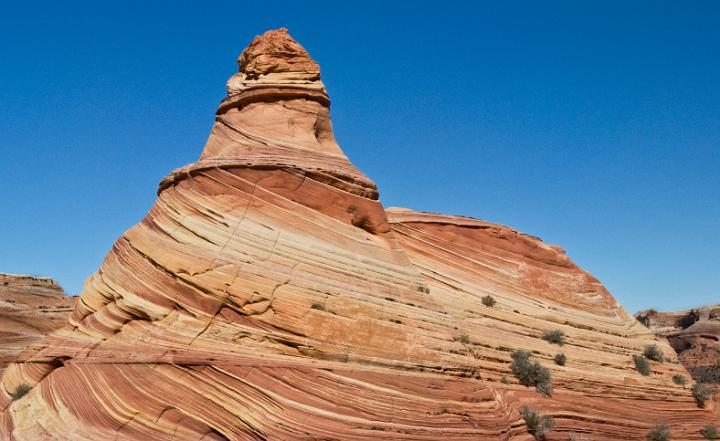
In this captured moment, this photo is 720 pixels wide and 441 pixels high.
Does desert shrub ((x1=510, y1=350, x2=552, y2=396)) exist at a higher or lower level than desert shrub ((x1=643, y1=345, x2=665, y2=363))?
lower

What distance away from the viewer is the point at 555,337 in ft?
93.4

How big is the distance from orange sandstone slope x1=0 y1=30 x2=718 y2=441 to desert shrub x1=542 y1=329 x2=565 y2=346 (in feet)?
6.44

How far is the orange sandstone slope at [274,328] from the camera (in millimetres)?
16016

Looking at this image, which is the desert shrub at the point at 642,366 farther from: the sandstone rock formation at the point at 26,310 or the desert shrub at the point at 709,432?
the sandstone rock formation at the point at 26,310

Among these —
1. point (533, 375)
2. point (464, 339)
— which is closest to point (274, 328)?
point (464, 339)

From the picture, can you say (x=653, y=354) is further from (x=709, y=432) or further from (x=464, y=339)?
(x=464, y=339)

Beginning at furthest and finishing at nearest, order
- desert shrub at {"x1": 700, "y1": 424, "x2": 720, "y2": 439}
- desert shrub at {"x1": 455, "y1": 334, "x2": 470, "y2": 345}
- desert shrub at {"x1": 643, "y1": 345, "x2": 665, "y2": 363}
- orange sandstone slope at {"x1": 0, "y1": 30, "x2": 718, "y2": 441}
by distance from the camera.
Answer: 1. desert shrub at {"x1": 643, "y1": 345, "x2": 665, "y2": 363}
2. desert shrub at {"x1": 700, "y1": 424, "x2": 720, "y2": 439}
3. desert shrub at {"x1": 455, "y1": 334, "x2": 470, "y2": 345}
4. orange sandstone slope at {"x1": 0, "y1": 30, "x2": 718, "y2": 441}

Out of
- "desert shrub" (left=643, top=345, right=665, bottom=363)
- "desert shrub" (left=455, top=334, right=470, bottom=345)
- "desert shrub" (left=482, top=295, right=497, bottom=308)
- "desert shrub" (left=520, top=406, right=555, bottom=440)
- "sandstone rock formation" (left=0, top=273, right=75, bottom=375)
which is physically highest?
"sandstone rock formation" (left=0, top=273, right=75, bottom=375)

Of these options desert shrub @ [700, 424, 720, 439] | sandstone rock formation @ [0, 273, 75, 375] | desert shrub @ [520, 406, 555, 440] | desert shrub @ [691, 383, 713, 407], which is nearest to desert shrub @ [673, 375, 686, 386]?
desert shrub @ [691, 383, 713, 407]

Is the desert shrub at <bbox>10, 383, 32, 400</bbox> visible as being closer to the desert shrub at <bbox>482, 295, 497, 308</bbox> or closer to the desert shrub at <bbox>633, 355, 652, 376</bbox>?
the desert shrub at <bbox>482, 295, 497, 308</bbox>

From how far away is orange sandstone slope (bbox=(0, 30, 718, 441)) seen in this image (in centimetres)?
1602

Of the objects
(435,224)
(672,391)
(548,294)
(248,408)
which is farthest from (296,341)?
(672,391)

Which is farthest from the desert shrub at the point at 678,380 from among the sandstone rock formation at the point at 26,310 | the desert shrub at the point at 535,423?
the sandstone rock formation at the point at 26,310

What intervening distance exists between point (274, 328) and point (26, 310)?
87.9ft
